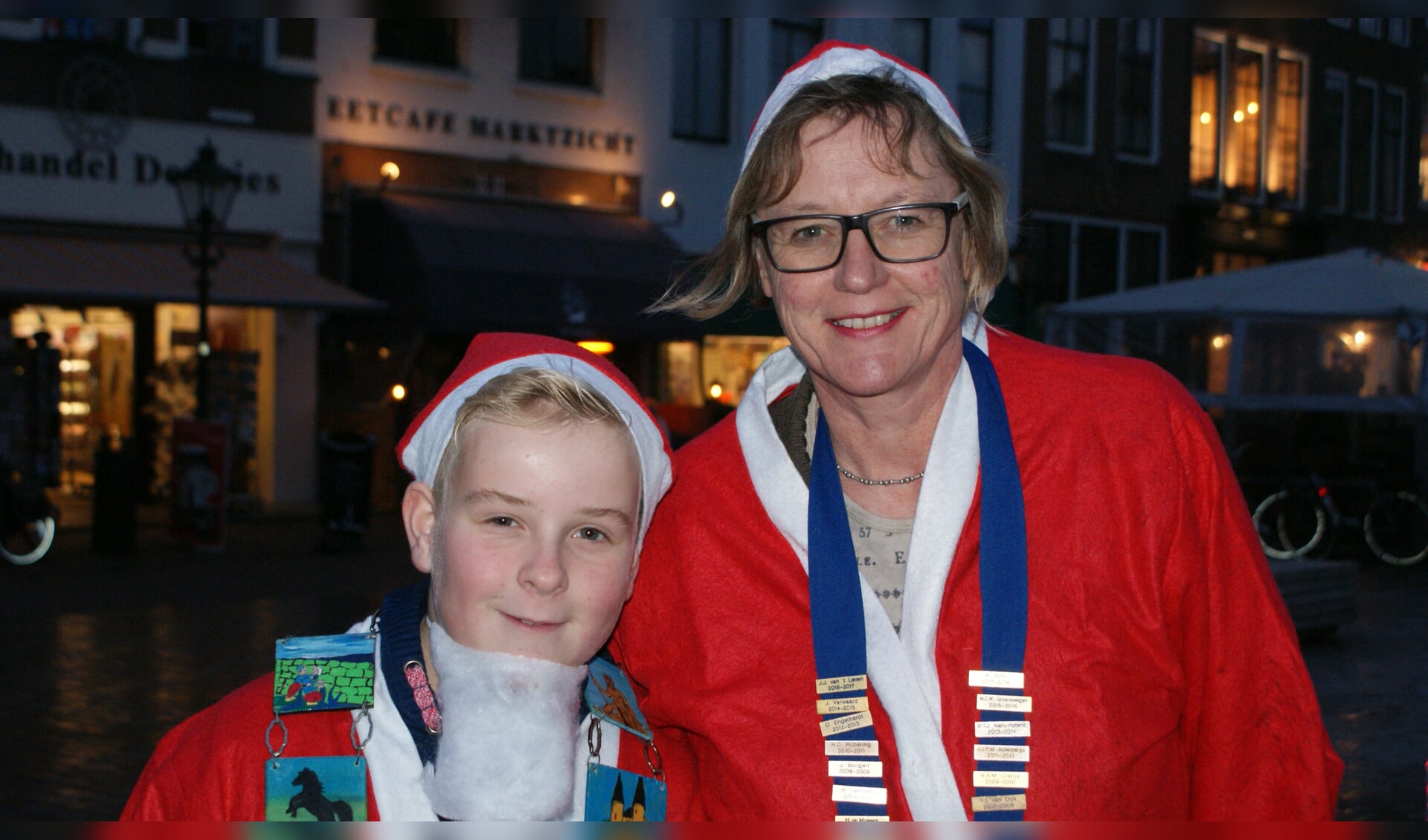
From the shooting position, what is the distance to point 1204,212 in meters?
24.6

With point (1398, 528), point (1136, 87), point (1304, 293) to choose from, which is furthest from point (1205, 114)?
point (1398, 528)

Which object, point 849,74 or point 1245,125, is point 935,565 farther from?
point 1245,125

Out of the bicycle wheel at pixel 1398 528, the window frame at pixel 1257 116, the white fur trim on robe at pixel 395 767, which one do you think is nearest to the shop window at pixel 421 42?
the bicycle wheel at pixel 1398 528

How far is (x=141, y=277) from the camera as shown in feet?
45.3

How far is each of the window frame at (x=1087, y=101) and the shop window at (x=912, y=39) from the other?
2.29 meters

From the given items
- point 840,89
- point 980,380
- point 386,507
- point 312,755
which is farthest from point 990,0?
point 386,507

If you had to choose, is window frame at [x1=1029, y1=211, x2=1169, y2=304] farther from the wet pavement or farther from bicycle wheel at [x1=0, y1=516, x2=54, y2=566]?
bicycle wheel at [x1=0, y1=516, x2=54, y2=566]

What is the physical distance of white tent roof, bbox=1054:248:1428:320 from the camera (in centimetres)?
1259

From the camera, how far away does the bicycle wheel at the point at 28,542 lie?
38.3 ft

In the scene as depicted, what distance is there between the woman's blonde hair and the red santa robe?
0.27 metres

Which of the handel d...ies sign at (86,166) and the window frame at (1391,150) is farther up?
the window frame at (1391,150)

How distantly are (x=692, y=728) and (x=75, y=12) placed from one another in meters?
1.46

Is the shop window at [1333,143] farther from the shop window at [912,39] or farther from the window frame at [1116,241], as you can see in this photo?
the shop window at [912,39]

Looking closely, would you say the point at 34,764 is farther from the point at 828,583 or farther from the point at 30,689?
the point at 828,583
